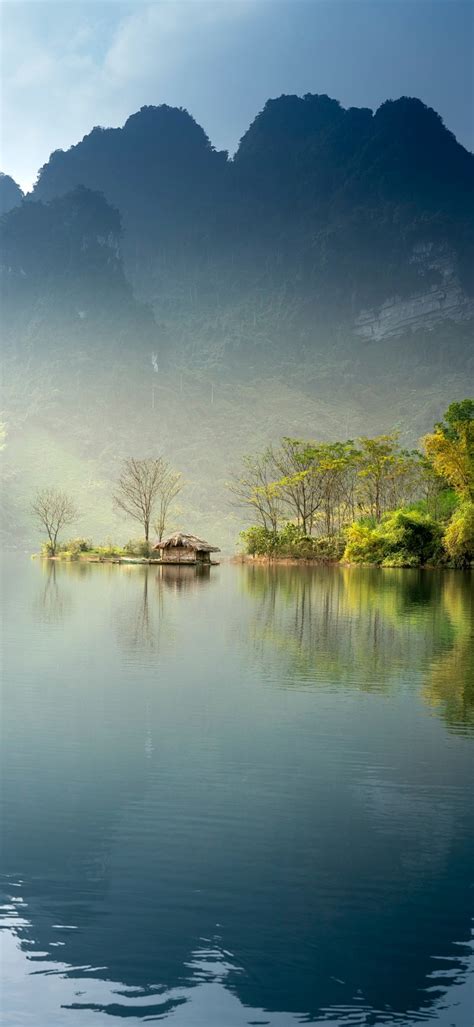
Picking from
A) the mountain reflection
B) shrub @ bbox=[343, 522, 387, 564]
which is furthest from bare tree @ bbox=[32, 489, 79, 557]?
the mountain reflection

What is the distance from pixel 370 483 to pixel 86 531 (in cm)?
3407

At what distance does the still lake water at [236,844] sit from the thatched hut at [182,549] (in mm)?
34309

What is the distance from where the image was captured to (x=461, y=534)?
34.8 m

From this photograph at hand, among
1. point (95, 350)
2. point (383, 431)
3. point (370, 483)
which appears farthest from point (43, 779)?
point (95, 350)

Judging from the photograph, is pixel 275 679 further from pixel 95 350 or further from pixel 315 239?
pixel 315 239

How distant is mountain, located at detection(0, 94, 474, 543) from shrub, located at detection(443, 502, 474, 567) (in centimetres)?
4233

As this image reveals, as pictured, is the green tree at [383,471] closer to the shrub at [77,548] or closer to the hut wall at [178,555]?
the hut wall at [178,555]

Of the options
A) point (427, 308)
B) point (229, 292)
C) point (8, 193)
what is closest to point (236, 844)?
point (427, 308)

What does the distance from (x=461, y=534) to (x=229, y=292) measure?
4313 inches

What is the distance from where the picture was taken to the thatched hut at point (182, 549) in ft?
144

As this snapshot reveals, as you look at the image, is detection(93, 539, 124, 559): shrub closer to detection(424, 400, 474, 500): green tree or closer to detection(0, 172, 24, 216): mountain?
detection(424, 400, 474, 500): green tree

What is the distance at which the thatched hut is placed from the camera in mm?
43781

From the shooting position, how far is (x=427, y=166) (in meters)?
142

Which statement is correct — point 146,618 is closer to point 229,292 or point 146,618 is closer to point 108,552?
point 108,552
